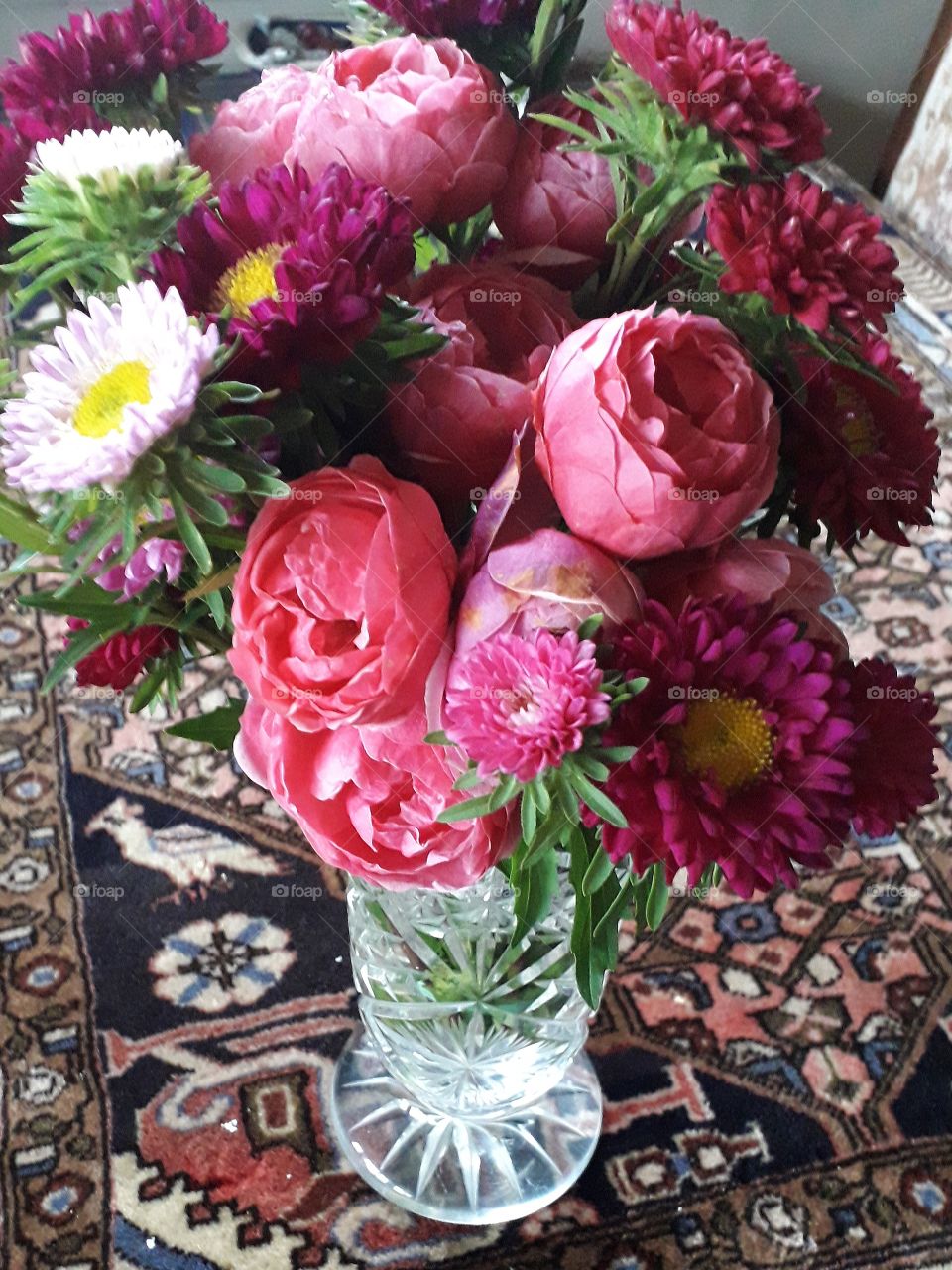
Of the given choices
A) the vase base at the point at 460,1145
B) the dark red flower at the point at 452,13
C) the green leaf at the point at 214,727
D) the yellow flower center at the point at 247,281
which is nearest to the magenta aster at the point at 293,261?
the yellow flower center at the point at 247,281

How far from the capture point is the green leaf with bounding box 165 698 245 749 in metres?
0.49

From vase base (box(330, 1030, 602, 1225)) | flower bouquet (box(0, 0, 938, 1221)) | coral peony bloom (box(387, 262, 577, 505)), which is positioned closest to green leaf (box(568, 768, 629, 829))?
flower bouquet (box(0, 0, 938, 1221))

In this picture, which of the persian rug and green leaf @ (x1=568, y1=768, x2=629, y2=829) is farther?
the persian rug

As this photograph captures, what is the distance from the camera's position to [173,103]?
438 millimetres

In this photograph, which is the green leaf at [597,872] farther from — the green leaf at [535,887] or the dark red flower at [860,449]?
the dark red flower at [860,449]

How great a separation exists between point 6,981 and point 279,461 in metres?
0.54

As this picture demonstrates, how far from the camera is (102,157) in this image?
351 mm

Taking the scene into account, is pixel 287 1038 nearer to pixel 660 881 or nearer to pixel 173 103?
pixel 660 881

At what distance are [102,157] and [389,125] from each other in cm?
10

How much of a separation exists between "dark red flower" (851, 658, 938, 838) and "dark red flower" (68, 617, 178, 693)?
0.27m

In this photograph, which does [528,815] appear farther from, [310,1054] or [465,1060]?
[310,1054]

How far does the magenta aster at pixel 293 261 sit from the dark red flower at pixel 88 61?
0.09 m

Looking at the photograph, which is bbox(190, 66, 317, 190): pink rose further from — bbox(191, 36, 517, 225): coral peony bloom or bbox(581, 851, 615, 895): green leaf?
bbox(581, 851, 615, 895): green leaf

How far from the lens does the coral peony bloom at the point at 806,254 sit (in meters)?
0.34
